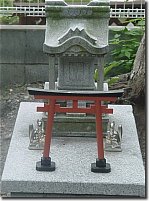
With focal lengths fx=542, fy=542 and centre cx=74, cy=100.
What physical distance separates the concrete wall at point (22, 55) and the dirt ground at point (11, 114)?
0.53 feet

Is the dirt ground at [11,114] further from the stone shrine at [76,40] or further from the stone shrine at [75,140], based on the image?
the stone shrine at [76,40]

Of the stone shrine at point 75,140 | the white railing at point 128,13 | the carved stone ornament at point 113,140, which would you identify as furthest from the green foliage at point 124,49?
the carved stone ornament at point 113,140

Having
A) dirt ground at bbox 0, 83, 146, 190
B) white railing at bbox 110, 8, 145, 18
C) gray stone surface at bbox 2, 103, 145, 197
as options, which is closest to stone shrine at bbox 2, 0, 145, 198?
gray stone surface at bbox 2, 103, 145, 197

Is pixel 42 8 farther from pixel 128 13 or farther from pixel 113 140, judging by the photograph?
pixel 113 140

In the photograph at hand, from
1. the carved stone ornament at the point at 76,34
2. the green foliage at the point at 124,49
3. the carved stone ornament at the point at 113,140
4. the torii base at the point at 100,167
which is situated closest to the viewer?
the torii base at the point at 100,167

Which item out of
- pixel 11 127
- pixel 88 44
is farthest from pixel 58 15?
pixel 11 127

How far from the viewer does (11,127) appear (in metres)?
6.11

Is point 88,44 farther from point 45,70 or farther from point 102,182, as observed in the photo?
point 45,70

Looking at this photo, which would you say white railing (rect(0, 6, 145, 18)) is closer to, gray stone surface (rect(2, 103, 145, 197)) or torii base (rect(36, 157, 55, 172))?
gray stone surface (rect(2, 103, 145, 197))

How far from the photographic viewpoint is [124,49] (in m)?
7.07

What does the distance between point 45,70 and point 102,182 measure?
12.1 feet

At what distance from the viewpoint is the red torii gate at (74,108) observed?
154 inches

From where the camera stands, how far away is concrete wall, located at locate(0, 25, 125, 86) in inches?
291

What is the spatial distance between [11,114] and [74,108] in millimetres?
2543
